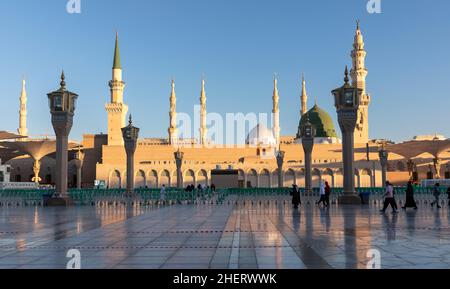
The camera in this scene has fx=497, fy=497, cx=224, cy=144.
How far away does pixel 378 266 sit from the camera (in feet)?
17.7

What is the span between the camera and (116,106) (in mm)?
68875

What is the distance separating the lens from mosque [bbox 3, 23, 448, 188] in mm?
65125

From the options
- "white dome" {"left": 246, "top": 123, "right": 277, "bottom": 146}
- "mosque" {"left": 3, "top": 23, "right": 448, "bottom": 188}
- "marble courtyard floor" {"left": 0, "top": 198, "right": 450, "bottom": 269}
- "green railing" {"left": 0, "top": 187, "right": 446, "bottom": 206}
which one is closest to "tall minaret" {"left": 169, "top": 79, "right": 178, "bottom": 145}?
"mosque" {"left": 3, "top": 23, "right": 448, "bottom": 188}

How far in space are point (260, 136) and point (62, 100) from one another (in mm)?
59564

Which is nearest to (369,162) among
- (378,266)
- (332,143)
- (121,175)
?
(332,143)

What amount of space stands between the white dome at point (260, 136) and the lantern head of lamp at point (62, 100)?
57.0 metres

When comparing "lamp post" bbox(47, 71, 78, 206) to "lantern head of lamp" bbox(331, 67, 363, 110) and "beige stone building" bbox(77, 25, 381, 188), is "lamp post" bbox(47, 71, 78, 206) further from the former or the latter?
"beige stone building" bbox(77, 25, 381, 188)

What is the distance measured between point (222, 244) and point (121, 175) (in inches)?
2424

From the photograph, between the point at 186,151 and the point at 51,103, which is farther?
the point at 186,151

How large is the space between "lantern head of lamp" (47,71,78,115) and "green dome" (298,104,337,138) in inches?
2466

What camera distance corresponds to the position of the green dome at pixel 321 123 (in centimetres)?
7969

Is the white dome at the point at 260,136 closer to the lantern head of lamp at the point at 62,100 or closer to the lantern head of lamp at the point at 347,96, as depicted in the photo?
the lantern head of lamp at the point at 347,96

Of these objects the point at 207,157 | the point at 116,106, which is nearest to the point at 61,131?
the point at 116,106
